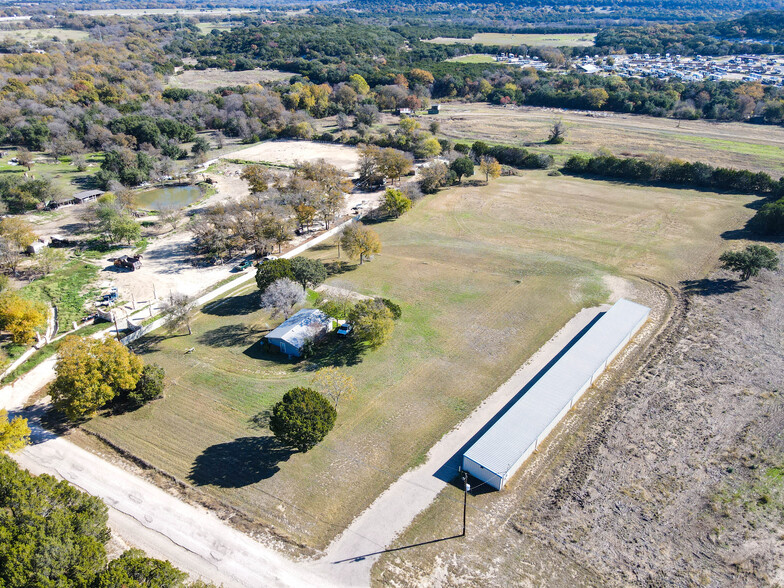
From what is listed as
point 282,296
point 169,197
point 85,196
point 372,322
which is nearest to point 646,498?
point 372,322

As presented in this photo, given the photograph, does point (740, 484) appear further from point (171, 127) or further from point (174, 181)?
point (171, 127)

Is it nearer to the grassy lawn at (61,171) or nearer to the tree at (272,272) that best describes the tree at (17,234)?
the grassy lawn at (61,171)

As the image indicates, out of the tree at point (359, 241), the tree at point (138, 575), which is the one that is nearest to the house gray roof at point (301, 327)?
the tree at point (359, 241)

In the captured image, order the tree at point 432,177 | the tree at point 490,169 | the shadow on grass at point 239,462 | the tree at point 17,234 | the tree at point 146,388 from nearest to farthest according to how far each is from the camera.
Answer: the shadow on grass at point 239,462
the tree at point 146,388
the tree at point 17,234
the tree at point 432,177
the tree at point 490,169

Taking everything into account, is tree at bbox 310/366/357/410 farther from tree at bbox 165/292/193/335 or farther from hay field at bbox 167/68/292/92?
hay field at bbox 167/68/292/92

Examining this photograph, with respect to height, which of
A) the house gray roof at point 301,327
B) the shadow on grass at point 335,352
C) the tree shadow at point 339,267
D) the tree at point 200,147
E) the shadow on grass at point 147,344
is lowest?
the shadow on grass at point 147,344

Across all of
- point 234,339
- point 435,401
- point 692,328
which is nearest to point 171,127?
point 234,339

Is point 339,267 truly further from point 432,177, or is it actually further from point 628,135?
point 628,135
